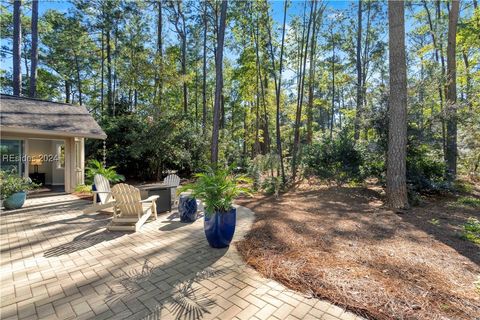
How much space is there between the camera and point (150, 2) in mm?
15445

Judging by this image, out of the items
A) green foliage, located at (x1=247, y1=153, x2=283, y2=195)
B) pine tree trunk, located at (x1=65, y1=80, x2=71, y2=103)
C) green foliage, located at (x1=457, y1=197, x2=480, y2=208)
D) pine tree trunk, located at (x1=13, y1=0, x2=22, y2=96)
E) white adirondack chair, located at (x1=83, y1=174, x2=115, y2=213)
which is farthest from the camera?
pine tree trunk, located at (x1=65, y1=80, x2=71, y2=103)

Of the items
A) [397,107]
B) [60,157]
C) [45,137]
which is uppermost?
[397,107]

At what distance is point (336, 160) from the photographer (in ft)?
30.1

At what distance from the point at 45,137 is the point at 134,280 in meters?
8.46

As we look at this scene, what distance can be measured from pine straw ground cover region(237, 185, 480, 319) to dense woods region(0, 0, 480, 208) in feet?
4.72

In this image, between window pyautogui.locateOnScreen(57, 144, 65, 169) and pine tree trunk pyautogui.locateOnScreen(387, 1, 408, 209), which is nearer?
pine tree trunk pyautogui.locateOnScreen(387, 1, 408, 209)

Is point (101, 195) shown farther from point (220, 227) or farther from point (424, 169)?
point (424, 169)

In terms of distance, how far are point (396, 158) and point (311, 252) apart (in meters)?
4.36

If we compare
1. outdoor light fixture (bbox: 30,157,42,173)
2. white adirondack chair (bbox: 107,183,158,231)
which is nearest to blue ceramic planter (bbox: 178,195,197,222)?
white adirondack chair (bbox: 107,183,158,231)

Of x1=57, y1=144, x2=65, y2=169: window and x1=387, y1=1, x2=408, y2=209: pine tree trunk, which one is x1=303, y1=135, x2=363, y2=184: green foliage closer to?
x1=387, y1=1, x2=408, y2=209: pine tree trunk

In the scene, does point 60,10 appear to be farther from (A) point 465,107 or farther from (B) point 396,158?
(A) point 465,107

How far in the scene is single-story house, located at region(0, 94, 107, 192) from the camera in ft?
25.1

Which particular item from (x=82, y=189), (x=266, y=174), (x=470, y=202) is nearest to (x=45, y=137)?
(x=82, y=189)

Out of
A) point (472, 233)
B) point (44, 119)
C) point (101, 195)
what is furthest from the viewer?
point (44, 119)
